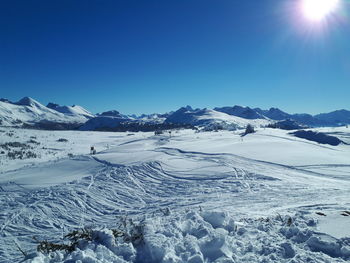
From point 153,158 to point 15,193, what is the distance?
9.37m

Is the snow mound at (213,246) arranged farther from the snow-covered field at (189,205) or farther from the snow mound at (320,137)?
the snow mound at (320,137)

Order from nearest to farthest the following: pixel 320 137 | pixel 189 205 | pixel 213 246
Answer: pixel 213 246, pixel 189 205, pixel 320 137

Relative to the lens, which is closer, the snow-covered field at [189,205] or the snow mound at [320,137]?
the snow-covered field at [189,205]

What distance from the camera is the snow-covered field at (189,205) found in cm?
481

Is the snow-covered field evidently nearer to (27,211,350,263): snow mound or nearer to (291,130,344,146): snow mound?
(27,211,350,263): snow mound

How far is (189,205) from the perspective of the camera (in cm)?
1091

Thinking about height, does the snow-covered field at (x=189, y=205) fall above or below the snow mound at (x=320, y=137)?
below

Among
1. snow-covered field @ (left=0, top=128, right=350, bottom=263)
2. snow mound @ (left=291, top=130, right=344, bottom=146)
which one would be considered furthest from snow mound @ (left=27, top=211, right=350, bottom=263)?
snow mound @ (left=291, top=130, right=344, bottom=146)

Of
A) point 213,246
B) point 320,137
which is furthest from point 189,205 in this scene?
point 320,137

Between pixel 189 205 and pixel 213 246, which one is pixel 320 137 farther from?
pixel 213 246

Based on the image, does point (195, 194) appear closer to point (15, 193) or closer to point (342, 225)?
point (342, 225)

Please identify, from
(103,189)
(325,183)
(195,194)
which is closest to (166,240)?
(195,194)

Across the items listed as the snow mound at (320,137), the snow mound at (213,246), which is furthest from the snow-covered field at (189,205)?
the snow mound at (320,137)

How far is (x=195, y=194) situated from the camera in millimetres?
12633
